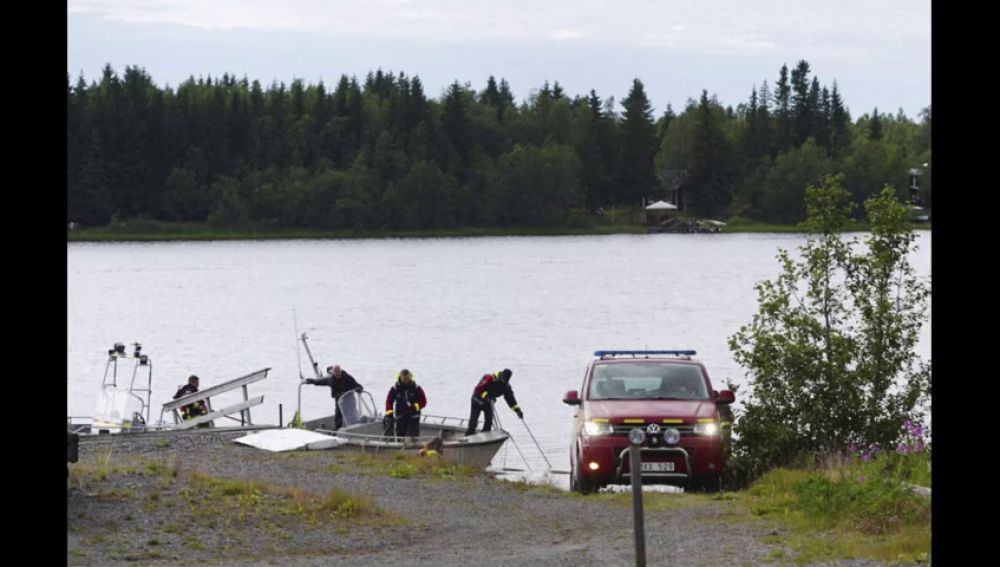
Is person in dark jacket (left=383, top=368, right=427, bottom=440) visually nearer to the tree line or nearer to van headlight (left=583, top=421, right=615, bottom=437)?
van headlight (left=583, top=421, right=615, bottom=437)

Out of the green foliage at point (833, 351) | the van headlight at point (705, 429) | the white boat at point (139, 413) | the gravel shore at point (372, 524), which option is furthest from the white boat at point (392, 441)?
the van headlight at point (705, 429)

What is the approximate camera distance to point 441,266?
127m

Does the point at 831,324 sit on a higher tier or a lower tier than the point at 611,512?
higher

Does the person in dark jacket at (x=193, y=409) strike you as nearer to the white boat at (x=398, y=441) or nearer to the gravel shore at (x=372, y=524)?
the white boat at (x=398, y=441)

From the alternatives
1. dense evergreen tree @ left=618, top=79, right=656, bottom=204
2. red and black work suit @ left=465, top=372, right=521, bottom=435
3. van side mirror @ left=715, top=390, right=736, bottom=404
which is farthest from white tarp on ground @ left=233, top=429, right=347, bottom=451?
dense evergreen tree @ left=618, top=79, right=656, bottom=204

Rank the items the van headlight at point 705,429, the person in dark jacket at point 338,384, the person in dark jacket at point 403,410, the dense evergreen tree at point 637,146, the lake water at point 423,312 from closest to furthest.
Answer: the van headlight at point 705,429 → the person in dark jacket at point 403,410 → the person in dark jacket at point 338,384 → the lake water at point 423,312 → the dense evergreen tree at point 637,146

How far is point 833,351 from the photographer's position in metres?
20.3

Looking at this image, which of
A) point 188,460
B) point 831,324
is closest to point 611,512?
point 831,324

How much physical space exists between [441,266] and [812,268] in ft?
349

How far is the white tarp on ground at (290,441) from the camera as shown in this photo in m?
23.8

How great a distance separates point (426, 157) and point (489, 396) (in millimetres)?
144156

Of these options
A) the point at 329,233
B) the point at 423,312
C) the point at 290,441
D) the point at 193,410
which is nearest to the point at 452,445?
the point at 290,441
